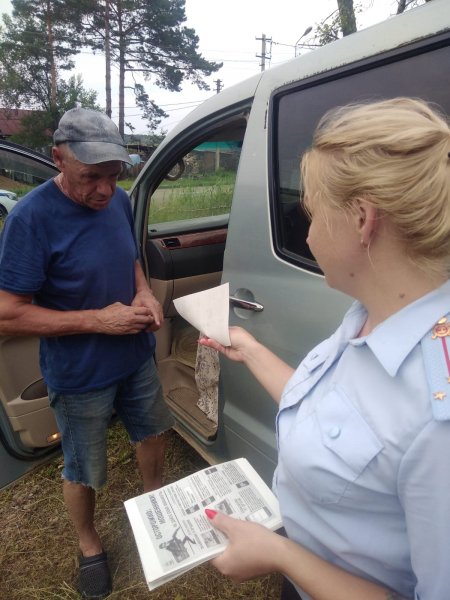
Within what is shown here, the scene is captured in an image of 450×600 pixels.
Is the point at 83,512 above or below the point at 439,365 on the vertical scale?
below

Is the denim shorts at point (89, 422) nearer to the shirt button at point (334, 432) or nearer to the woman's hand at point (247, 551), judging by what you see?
the woman's hand at point (247, 551)

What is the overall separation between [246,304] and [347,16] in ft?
17.3

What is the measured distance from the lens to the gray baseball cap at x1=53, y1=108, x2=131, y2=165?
62.4 inches

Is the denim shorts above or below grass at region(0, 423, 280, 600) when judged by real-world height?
above

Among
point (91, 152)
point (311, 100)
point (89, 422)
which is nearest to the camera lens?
point (311, 100)

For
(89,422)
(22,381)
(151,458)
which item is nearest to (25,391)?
(22,381)

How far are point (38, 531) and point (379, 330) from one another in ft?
7.67

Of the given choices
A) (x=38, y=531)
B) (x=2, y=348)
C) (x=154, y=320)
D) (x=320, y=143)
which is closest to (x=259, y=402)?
(x=154, y=320)

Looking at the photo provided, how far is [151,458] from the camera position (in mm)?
2258

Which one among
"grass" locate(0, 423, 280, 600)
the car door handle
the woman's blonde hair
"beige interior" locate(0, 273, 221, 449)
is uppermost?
the woman's blonde hair

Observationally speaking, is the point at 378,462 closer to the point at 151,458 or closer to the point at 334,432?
the point at 334,432

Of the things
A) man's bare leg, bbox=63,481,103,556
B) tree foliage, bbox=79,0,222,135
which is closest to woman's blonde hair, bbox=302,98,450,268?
man's bare leg, bbox=63,481,103,556

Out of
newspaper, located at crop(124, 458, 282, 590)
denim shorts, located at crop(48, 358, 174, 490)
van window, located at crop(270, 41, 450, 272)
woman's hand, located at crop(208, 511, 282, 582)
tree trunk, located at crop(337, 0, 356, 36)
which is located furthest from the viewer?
tree trunk, located at crop(337, 0, 356, 36)

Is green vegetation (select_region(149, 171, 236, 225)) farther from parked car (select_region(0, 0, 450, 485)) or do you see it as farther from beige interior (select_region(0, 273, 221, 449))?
beige interior (select_region(0, 273, 221, 449))
